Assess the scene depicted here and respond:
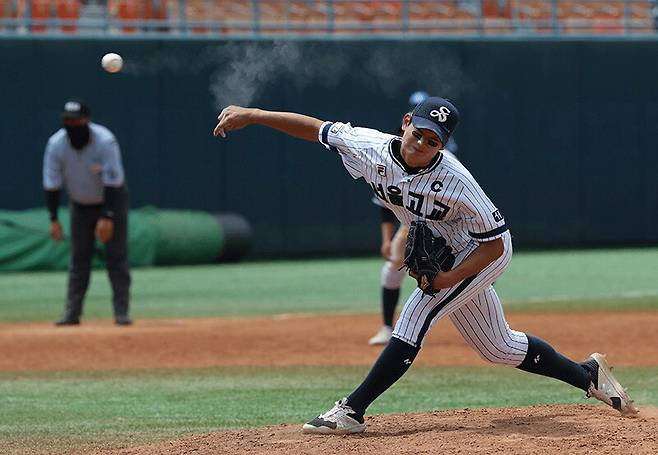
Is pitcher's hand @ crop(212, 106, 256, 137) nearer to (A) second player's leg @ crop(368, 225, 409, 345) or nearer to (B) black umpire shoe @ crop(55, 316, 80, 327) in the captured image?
(A) second player's leg @ crop(368, 225, 409, 345)

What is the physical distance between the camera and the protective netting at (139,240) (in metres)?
18.0

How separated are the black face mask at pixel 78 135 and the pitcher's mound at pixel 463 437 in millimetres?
5829

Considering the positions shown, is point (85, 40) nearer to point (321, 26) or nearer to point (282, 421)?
point (321, 26)

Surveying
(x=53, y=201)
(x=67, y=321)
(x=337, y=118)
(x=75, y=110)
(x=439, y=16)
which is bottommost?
(x=67, y=321)

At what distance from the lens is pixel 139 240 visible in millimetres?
18391

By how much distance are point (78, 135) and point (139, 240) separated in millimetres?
6941

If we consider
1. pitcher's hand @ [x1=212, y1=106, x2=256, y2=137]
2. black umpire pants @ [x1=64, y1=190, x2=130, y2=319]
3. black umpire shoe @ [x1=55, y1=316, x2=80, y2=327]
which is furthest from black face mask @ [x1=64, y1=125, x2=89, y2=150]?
pitcher's hand @ [x1=212, y1=106, x2=256, y2=137]

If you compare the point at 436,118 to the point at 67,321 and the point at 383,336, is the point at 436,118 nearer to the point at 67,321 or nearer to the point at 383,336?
the point at 383,336

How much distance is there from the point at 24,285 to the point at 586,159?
9390mm

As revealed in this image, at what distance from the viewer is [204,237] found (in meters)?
18.9

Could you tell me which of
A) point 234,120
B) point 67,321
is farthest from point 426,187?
point 67,321

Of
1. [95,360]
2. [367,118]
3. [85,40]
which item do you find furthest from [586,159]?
[95,360]

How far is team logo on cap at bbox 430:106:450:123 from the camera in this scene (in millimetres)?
5586

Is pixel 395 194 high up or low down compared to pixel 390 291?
up
